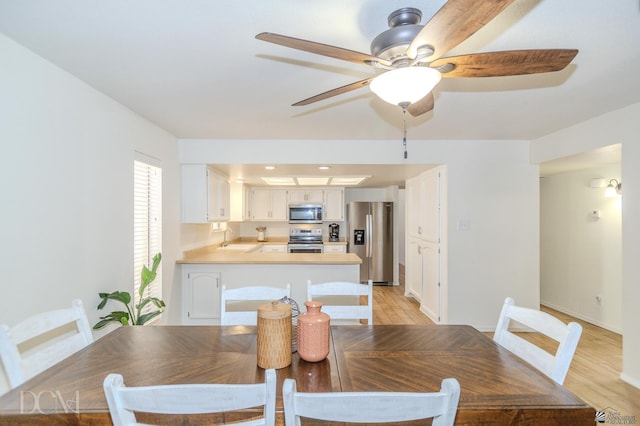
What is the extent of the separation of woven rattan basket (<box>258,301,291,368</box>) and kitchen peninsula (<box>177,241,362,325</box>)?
2.21 metres

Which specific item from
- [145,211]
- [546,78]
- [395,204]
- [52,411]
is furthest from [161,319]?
[395,204]

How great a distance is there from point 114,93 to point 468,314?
4048 millimetres

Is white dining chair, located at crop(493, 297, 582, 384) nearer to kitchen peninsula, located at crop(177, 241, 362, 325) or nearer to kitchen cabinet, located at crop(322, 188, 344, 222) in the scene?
kitchen peninsula, located at crop(177, 241, 362, 325)

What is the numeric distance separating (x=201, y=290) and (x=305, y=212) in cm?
288

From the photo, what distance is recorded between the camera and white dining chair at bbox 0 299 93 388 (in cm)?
109

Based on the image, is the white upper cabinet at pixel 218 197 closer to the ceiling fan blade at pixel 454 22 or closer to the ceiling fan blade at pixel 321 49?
the ceiling fan blade at pixel 321 49

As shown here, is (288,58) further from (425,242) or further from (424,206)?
(425,242)

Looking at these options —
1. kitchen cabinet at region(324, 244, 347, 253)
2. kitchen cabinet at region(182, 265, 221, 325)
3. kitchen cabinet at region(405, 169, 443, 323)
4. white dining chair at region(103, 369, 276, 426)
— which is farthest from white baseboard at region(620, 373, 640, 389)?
kitchen cabinet at region(324, 244, 347, 253)

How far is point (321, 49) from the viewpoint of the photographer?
1.07 metres

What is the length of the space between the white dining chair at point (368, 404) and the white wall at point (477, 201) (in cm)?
301

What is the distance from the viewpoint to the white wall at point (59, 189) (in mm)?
1514

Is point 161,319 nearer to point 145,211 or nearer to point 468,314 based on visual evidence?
point 145,211

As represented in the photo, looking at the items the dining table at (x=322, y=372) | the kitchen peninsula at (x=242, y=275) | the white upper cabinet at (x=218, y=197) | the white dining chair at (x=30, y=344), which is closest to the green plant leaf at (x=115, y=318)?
the white dining chair at (x=30, y=344)

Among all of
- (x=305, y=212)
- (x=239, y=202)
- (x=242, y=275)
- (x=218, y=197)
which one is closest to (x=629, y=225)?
(x=242, y=275)
